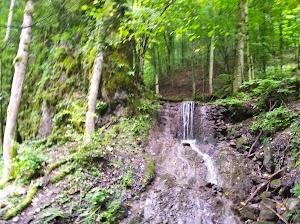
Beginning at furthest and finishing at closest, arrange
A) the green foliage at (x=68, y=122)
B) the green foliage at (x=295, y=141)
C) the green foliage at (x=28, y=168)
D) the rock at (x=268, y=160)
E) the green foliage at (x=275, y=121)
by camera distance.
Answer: the green foliage at (x=68, y=122)
the green foliage at (x=275, y=121)
the rock at (x=268, y=160)
the green foliage at (x=28, y=168)
the green foliage at (x=295, y=141)

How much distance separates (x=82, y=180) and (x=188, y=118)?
597 cm

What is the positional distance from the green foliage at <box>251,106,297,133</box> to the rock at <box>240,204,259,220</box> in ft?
9.39

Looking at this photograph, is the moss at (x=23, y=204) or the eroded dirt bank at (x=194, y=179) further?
the eroded dirt bank at (x=194, y=179)

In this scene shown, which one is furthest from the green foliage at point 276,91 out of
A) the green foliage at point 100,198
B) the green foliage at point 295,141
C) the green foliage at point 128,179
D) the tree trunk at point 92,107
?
the green foliage at point 100,198

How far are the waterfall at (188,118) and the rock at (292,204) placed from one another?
5.81 meters

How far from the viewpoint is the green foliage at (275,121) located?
29.6ft

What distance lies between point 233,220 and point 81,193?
3.30 meters

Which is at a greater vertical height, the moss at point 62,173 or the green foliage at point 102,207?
the moss at point 62,173

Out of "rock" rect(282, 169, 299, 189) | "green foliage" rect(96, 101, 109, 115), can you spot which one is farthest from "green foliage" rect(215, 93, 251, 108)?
"rock" rect(282, 169, 299, 189)

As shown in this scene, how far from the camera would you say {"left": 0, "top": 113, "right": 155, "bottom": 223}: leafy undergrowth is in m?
6.89

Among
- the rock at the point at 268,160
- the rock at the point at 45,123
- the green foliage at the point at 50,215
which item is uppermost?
the rock at the point at 45,123

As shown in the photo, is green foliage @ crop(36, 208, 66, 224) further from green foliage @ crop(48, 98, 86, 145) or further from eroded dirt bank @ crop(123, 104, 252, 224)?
green foliage @ crop(48, 98, 86, 145)

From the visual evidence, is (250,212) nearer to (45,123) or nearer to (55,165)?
(55,165)

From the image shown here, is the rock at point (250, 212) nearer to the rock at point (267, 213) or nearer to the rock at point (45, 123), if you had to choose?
the rock at point (267, 213)
